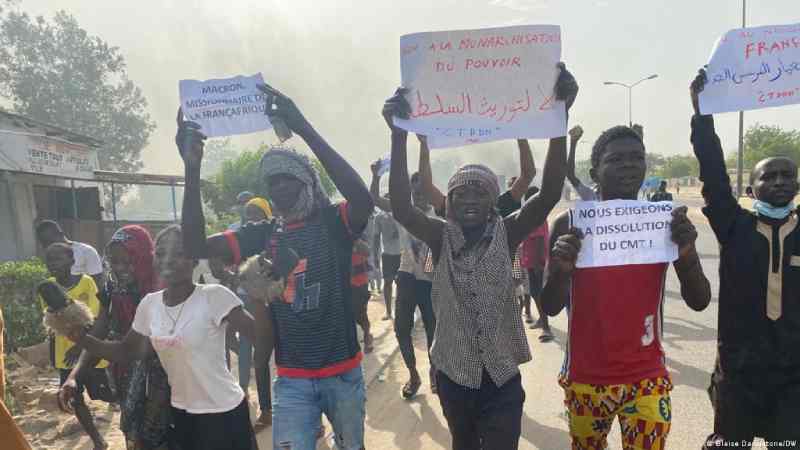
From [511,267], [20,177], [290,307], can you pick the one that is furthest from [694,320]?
[20,177]

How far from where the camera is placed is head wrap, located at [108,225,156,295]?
2.91 m

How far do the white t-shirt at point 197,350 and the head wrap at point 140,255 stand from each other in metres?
0.37

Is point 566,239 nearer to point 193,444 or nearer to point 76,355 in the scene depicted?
point 193,444

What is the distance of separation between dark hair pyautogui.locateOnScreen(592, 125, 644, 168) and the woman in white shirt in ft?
6.13

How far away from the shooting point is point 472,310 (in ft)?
7.88

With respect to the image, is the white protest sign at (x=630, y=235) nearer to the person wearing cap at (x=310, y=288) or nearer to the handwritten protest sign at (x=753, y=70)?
the handwritten protest sign at (x=753, y=70)

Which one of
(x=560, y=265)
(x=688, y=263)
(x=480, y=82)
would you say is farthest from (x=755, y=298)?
(x=480, y=82)

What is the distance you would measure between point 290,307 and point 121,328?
1163mm

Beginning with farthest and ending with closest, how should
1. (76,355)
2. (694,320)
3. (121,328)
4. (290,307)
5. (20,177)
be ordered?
(20,177) → (694,320) → (76,355) → (121,328) → (290,307)

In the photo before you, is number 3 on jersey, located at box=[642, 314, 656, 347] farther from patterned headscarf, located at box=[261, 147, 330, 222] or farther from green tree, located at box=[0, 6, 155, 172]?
green tree, located at box=[0, 6, 155, 172]

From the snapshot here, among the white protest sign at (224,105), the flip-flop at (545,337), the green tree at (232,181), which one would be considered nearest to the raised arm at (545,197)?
the white protest sign at (224,105)

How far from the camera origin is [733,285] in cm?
251

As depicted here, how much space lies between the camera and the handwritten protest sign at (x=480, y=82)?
2.50 meters

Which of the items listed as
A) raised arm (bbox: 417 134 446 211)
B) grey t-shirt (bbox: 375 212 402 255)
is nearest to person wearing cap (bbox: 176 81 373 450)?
raised arm (bbox: 417 134 446 211)
